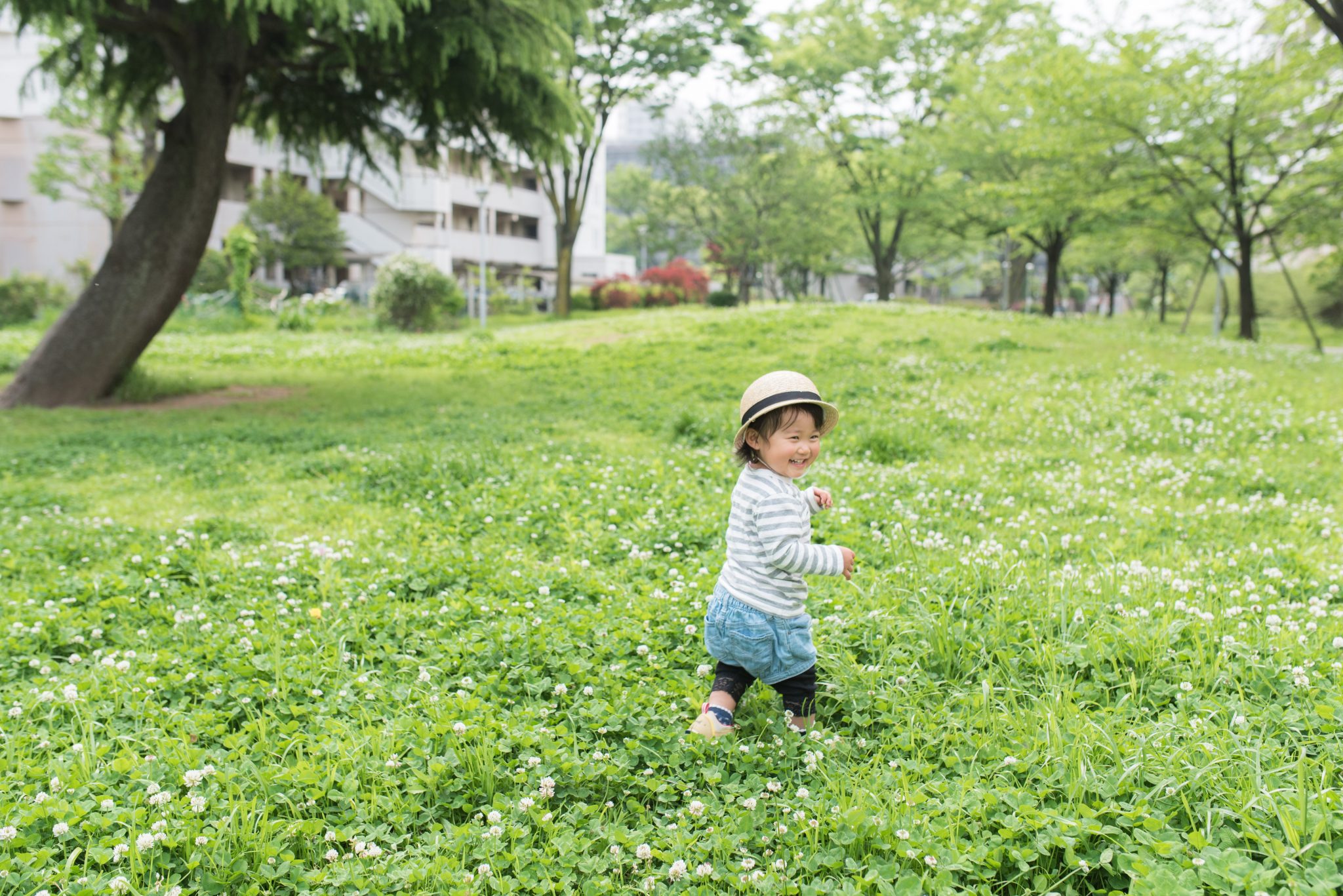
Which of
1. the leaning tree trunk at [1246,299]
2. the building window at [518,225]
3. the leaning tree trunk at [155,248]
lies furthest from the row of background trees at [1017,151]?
the leaning tree trunk at [155,248]

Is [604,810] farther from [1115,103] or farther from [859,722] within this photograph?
[1115,103]

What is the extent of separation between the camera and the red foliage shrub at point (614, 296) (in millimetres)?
46344

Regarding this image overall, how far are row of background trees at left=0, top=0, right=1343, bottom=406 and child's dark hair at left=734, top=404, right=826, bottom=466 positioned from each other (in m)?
8.50

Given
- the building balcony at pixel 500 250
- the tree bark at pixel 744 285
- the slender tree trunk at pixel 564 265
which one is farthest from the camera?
the building balcony at pixel 500 250

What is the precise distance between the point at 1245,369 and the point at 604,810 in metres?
13.6

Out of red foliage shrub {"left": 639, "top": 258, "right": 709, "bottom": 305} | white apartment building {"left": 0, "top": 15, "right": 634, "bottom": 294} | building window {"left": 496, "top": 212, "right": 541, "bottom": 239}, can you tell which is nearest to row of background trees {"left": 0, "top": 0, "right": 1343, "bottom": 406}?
white apartment building {"left": 0, "top": 15, "right": 634, "bottom": 294}

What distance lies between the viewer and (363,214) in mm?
52344

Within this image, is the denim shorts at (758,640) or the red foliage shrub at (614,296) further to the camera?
the red foliage shrub at (614,296)

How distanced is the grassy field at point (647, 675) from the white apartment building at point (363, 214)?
938cm

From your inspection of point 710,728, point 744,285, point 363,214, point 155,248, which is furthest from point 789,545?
point 363,214

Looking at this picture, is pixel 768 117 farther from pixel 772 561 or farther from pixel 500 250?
pixel 772 561

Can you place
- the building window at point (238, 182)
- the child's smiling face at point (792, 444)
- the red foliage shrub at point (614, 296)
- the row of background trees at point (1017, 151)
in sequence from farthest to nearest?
the red foliage shrub at point (614, 296) → the building window at point (238, 182) → the row of background trees at point (1017, 151) → the child's smiling face at point (792, 444)

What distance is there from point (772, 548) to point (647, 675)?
3.28 ft

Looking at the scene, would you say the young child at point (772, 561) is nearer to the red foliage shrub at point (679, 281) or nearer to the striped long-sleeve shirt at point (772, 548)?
the striped long-sleeve shirt at point (772, 548)
